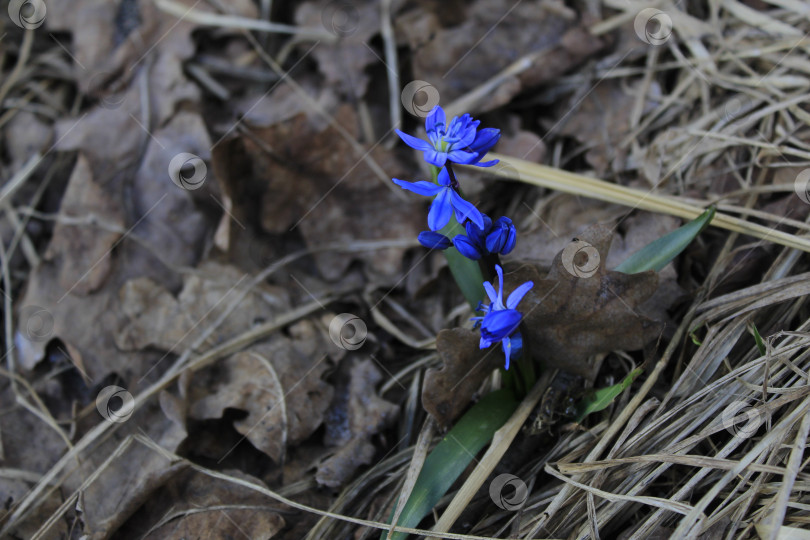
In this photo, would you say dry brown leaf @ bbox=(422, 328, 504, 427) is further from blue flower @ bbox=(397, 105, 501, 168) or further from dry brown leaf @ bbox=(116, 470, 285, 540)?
dry brown leaf @ bbox=(116, 470, 285, 540)

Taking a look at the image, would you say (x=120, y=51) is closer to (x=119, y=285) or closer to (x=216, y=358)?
(x=119, y=285)

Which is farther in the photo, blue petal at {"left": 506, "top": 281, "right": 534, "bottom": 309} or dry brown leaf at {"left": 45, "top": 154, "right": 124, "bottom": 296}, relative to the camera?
dry brown leaf at {"left": 45, "top": 154, "right": 124, "bottom": 296}

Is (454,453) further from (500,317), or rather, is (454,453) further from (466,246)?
(466,246)

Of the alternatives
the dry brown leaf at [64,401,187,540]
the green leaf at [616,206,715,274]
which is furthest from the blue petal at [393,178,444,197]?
the dry brown leaf at [64,401,187,540]

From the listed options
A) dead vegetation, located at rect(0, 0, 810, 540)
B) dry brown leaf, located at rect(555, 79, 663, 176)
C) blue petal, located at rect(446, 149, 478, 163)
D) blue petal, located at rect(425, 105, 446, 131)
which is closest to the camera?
blue petal, located at rect(446, 149, 478, 163)

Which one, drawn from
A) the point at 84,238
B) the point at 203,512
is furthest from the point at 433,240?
the point at 84,238

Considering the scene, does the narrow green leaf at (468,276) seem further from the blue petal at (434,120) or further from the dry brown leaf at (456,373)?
the blue petal at (434,120)
